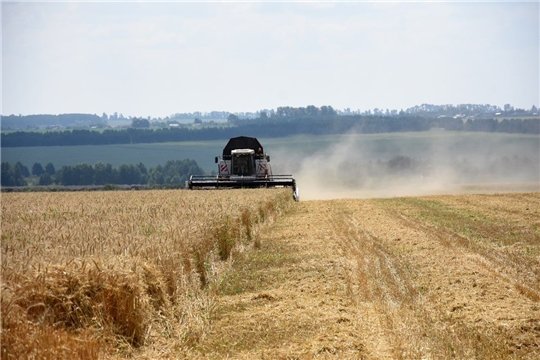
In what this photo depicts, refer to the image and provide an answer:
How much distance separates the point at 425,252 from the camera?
15195 mm

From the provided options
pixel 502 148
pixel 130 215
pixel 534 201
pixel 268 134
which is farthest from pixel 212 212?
pixel 268 134

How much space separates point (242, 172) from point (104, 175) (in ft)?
239

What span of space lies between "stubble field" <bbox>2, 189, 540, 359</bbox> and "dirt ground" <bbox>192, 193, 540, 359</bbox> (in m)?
0.03

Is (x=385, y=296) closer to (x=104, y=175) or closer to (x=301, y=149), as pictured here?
(x=104, y=175)

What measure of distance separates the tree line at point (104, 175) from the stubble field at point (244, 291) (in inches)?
3550

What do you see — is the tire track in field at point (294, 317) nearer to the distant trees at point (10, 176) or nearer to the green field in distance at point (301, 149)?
the distant trees at point (10, 176)

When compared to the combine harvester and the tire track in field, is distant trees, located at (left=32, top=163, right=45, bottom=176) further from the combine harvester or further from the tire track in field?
the tire track in field

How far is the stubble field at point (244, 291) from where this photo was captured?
7.68m

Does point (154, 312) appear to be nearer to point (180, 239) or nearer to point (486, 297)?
point (180, 239)

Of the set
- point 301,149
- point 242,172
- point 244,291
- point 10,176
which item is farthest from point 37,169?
A: point 244,291

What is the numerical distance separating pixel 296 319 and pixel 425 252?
6.13 metres

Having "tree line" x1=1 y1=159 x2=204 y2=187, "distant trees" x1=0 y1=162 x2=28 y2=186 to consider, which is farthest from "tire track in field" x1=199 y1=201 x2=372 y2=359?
"tree line" x1=1 y1=159 x2=204 y2=187

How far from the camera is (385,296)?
11.2 m

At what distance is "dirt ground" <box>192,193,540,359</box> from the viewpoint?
28.7 ft
